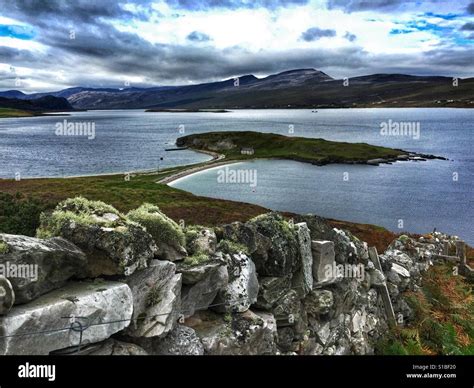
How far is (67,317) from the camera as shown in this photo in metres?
5.70

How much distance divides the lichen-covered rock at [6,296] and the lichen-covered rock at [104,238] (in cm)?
140

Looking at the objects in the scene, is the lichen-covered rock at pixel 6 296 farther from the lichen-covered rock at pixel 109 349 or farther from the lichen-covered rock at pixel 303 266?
the lichen-covered rock at pixel 303 266

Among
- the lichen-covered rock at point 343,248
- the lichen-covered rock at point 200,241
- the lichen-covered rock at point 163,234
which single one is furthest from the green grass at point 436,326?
the lichen-covered rock at point 163,234

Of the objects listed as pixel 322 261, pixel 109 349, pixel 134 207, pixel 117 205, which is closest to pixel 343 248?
pixel 322 261

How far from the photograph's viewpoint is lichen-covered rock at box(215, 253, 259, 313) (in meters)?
8.50

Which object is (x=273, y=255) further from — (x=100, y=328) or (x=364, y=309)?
(x=100, y=328)

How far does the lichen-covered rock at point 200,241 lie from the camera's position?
8.80 meters

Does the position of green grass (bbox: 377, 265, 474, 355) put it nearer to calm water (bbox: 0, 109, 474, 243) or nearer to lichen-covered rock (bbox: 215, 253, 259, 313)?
lichen-covered rock (bbox: 215, 253, 259, 313)

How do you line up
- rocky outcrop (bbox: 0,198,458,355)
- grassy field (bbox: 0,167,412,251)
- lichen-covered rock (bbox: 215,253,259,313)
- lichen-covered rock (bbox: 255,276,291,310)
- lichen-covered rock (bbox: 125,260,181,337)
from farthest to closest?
1. grassy field (bbox: 0,167,412,251)
2. lichen-covered rock (bbox: 255,276,291,310)
3. lichen-covered rock (bbox: 215,253,259,313)
4. lichen-covered rock (bbox: 125,260,181,337)
5. rocky outcrop (bbox: 0,198,458,355)

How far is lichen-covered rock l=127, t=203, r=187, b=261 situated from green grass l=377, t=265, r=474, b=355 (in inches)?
267

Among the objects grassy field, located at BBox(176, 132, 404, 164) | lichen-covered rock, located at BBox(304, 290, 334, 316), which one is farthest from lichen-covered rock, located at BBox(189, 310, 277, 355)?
grassy field, located at BBox(176, 132, 404, 164)

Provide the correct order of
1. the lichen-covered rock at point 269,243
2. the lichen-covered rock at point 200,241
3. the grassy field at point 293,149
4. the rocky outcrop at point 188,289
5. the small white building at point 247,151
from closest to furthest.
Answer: the rocky outcrop at point 188,289 < the lichen-covered rock at point 200,241 < the lichen-covered rock at point 269,243 < the grassy field at point 293,149 < the small white building at point 247,151
